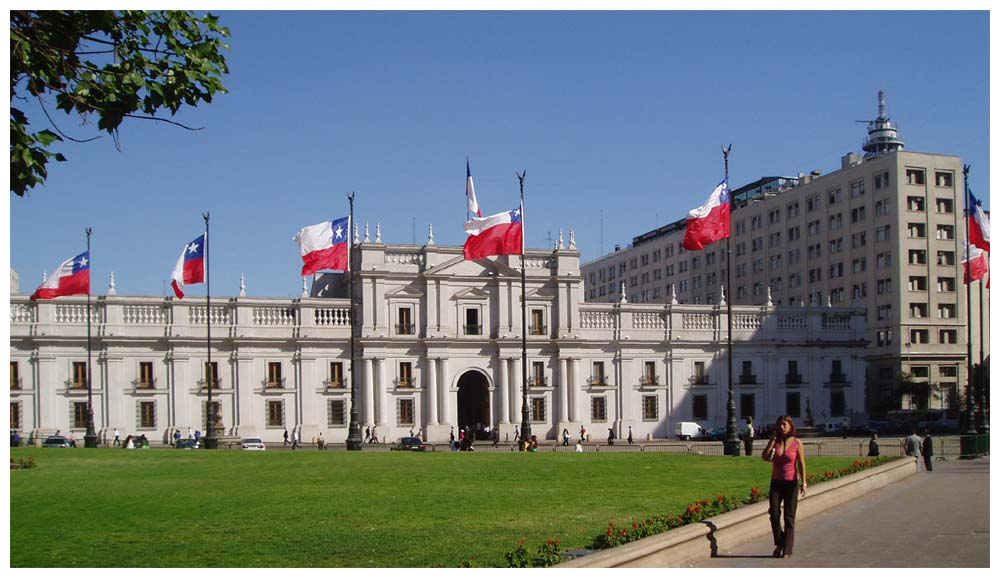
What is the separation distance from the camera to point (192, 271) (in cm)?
5575

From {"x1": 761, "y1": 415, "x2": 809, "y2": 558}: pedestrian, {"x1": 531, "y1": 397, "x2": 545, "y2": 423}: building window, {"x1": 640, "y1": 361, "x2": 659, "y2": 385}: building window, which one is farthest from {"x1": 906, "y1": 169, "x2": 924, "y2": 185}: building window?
{"x1": 761, "y1": 415, "x2": 809, "y2": 558}: pedestrian

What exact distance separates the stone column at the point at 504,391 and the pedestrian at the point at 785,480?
59.4 metres

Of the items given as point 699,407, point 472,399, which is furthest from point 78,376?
point 699,407

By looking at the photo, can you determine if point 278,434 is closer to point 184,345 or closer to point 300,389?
point 300,389

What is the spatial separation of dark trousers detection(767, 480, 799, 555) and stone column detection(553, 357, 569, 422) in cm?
6100

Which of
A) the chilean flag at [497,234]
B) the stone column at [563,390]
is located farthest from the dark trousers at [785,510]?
the stone column at [563,390]

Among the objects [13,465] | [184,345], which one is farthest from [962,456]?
[184,345]

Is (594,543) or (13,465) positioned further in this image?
(13,465)

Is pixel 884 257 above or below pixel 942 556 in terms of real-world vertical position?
above

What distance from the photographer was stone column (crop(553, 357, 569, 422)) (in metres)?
77.1

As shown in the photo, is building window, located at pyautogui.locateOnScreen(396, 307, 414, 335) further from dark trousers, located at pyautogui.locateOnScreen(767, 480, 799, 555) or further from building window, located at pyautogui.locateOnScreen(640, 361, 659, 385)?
dark trousers, located at pyautogui.locateOnScreen(767, 480, 799, 555)

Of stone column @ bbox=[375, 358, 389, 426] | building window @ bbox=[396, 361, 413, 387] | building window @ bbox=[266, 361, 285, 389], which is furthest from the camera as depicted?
building window @ bbox=[396, 361, 413, 387]

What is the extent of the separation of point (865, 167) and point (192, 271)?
60.7 metres

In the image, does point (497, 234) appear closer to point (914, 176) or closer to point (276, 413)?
point (276, 413)
